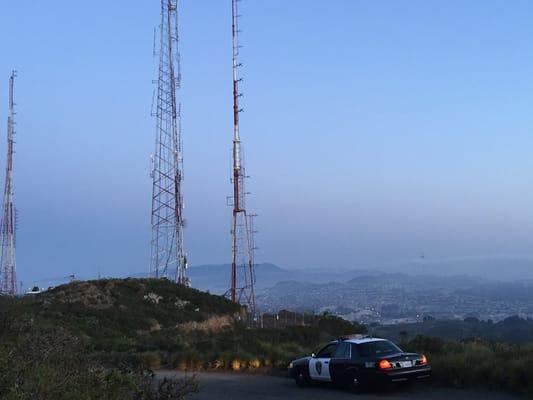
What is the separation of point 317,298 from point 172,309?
40.6m

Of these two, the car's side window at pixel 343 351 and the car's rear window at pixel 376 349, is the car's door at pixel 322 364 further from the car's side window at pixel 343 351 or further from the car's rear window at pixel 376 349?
the car's rear window at pixel 376 349

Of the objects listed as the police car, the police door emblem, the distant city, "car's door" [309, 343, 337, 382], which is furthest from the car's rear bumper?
the distant city

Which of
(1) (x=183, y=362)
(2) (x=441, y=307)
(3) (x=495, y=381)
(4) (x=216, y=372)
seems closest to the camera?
(3) (x=495, y=381)

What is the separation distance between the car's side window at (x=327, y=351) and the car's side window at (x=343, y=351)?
Result: 207 mm

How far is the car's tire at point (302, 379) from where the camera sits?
1775cm

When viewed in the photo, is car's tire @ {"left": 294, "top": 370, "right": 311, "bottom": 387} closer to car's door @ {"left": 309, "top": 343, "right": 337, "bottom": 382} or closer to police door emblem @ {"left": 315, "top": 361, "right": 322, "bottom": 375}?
car's door @ {"left": 309, "top": 343, "right": 337, "bottom": 382}

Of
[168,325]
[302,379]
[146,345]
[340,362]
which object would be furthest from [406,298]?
[340,362]

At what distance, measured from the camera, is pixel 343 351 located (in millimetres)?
16578

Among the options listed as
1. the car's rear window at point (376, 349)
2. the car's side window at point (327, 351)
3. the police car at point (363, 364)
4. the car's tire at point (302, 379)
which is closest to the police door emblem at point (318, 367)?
the police car at point (363, 364)

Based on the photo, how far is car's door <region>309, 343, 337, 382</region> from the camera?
16.9 m

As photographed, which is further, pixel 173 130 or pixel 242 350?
pixel 173 130

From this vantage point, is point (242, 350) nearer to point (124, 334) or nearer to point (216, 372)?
point (216, 372)

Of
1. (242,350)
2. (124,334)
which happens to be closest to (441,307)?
(124,334)

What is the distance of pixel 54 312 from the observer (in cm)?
3769
